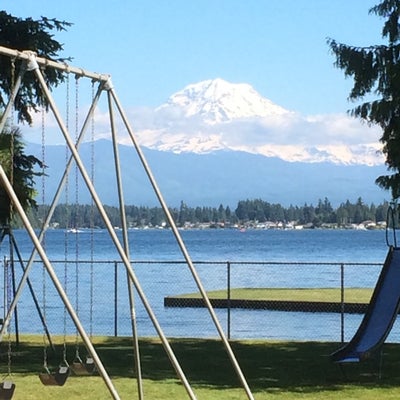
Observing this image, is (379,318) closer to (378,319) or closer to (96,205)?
→ (378,319)

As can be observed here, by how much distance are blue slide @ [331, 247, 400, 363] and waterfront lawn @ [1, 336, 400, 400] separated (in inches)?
13.8

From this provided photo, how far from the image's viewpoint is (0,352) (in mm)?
15203

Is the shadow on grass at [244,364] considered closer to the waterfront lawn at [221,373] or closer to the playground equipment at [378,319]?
the waterfront lawn at [221,373]

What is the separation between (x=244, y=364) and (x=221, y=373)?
993 millimetres

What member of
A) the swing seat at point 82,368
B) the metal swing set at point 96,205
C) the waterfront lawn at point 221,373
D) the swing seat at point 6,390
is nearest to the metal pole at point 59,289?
the metal swing set at point 96,205

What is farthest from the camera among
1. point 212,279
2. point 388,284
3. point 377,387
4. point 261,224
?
point 261,224

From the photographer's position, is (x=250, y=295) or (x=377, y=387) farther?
(x=250, y=295)

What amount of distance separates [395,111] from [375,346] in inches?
185

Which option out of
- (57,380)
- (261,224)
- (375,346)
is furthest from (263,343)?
(261,224)

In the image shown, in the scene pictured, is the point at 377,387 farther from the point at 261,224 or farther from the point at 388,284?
the point at 261,224

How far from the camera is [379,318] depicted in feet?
43.9

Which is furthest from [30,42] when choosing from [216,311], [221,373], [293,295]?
[293,295]

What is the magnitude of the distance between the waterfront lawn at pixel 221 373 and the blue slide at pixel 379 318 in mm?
350

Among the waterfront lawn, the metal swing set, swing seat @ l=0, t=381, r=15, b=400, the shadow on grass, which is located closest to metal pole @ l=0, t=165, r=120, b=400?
the metal swing set
